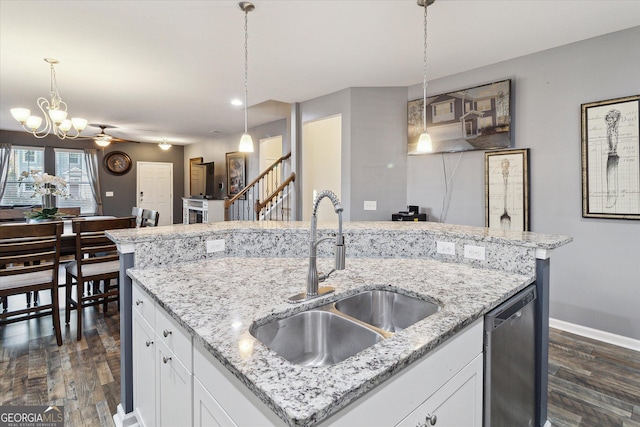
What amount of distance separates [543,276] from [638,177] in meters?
1.88

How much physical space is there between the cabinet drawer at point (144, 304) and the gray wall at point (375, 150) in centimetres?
291

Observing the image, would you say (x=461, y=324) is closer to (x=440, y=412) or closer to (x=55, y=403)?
(x=440, y=412)

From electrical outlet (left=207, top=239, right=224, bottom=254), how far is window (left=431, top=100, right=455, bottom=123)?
2.96 m

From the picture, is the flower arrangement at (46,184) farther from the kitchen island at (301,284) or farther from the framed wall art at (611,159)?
the framed wall art at (611,159)

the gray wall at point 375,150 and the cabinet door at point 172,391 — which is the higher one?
the gray wall at point 375,150

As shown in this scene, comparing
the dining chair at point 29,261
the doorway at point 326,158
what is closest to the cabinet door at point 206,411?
the dining chair at point 29,261

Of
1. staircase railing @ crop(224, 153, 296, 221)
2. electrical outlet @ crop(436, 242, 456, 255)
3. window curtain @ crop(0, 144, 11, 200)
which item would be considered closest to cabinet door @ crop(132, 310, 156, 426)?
electrical outlet @ crop(436, 242, 456, 255)

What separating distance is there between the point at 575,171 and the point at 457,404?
279 centimetres

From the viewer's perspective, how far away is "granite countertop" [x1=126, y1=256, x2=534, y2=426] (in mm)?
738

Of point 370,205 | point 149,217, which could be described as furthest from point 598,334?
point 149,217

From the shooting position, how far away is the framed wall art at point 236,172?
23.4 ft

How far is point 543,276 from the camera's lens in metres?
1.62

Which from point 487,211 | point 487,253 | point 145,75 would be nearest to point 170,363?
point 487,253

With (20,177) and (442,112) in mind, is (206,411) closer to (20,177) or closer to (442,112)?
(442,112)
